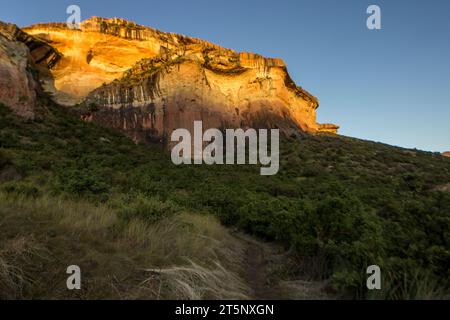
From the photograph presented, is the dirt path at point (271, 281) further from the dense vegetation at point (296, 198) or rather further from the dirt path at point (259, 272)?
the dense vegetation at point (296, 198)

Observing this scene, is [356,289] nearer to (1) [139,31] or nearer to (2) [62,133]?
(2) [62,133]

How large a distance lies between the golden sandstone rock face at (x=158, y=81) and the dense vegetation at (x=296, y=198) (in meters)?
3.55

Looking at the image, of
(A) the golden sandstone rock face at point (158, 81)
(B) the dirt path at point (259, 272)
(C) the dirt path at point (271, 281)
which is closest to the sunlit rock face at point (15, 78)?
(A) the golden sandstone rock face at point (158, 81)

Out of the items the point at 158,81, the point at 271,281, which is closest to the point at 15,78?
the point at 158,81

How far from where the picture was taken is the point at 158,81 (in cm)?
2920

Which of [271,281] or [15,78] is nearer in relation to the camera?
[271,281]

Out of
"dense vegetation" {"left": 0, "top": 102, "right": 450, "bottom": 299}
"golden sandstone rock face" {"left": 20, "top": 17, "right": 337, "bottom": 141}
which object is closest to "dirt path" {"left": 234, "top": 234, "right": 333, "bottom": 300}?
"dense vegetation" {"left": 0, "top": 102, "right": 450, "bottom": 299}

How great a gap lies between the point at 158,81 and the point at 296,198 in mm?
21731

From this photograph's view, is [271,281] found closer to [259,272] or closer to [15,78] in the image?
[259,272]

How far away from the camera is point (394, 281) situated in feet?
10.8

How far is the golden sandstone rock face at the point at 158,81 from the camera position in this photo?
28531mm

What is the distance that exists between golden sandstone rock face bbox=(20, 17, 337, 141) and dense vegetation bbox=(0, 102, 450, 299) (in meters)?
3.55
